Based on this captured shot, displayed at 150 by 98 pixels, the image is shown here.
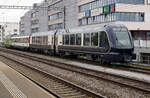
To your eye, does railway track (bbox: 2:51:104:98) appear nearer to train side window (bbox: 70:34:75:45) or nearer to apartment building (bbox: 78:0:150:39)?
train side window (bbox: 70:34:75:45)

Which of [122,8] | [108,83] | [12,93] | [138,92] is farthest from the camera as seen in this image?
[122,8]

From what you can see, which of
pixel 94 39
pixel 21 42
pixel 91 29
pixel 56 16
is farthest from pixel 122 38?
pixel 56 16

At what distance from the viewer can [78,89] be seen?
951cm

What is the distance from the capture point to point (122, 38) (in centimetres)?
1781

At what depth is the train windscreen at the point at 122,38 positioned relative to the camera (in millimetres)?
17438

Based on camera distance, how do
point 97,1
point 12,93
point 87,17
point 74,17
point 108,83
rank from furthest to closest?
point 74,17
point 87,17
point 97,1
point 108,83
point 12,93

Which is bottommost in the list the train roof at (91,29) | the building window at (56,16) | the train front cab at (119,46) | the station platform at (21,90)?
the station platform at (21,90)

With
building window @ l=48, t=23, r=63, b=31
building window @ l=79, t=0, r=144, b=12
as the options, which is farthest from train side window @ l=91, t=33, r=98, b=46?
building window @ l=48, t=23, r=63, b=31

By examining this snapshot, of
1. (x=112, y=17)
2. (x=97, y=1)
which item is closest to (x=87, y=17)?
(x=97, y=1)

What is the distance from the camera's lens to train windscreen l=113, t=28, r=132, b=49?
687 inches

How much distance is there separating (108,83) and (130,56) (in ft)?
22.7

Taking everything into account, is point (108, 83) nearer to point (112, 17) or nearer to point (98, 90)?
point (98, 90)

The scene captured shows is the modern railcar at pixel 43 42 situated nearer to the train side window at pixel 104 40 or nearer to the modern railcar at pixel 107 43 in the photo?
the modern railcar at pixel 107 43

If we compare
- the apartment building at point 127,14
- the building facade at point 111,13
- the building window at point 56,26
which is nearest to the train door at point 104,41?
the building facade at point 111,13
